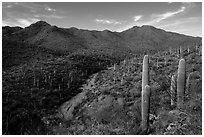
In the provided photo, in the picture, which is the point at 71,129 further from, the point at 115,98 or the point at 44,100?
the point at 44,100

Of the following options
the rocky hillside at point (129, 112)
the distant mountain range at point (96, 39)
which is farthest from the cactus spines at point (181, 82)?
the distant mountain range at point (96, 39)

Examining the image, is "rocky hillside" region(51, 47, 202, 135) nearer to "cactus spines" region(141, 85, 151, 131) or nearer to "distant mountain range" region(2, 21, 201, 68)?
"cactus spines" region(141, 85, 151, 131)

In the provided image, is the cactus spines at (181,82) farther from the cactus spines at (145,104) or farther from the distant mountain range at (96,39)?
the distant mountain range at (96,39)

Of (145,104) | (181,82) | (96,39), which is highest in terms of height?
(96,39)

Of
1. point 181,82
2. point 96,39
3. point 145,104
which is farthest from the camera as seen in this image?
point 96,39

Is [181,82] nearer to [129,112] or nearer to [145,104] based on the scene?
[145,104]

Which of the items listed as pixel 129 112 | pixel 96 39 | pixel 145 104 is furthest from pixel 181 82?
pixel 96 39

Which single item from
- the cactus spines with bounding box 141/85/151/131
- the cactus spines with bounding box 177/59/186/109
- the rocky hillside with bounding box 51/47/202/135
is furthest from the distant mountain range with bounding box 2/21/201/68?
the cactus spines with bounding box 141/85/151/131

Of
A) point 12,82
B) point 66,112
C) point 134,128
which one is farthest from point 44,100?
point 134,128

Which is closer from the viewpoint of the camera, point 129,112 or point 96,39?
point 129,112

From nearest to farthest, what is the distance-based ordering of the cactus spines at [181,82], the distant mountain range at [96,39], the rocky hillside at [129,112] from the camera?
the rocky hillside at [129,112] < the cactus spines at [181,82] < the distant mountain range at [96,39]
